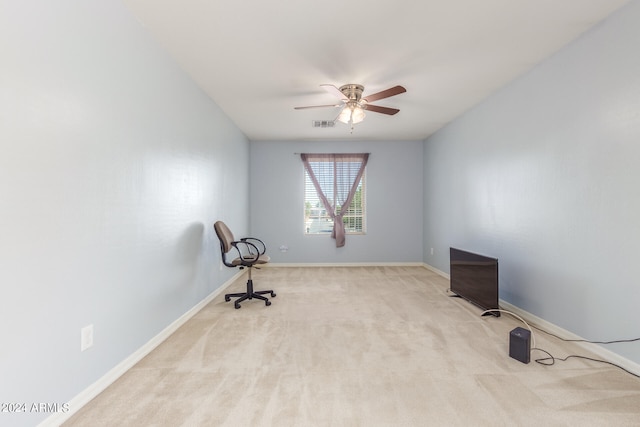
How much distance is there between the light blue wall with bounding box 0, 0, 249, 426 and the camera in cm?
123

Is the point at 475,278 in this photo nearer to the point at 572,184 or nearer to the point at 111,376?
the point at 572,184

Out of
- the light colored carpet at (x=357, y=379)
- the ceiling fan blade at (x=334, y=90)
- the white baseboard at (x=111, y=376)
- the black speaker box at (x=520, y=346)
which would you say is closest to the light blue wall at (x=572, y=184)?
the light colored carpet at (x=357, y=379)

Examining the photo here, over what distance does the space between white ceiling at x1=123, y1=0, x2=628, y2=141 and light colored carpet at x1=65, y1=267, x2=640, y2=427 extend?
2.50 m

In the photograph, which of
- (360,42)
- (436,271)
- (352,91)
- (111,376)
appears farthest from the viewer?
(436,271)

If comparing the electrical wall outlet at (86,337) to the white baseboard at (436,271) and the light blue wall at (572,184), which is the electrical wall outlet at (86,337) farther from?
the white baseboard at (436,271)

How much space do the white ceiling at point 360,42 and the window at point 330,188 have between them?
6.90ft

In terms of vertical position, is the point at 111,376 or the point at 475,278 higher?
the point at 475,278

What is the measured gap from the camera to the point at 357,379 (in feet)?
6.04

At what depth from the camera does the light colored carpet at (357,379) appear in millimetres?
1507

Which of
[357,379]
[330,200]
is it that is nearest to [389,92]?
[357,379]

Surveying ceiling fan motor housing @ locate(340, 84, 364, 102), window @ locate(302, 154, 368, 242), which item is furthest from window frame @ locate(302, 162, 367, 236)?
ceiling fan motor housing @ locate(340, 84, 364, 102)

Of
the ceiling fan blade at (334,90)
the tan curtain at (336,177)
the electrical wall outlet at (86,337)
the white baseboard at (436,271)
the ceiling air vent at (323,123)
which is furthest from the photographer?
the tan curtain at (336,177)

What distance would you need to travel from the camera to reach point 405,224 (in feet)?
19.0

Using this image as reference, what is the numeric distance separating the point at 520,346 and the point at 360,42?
2.65 m
